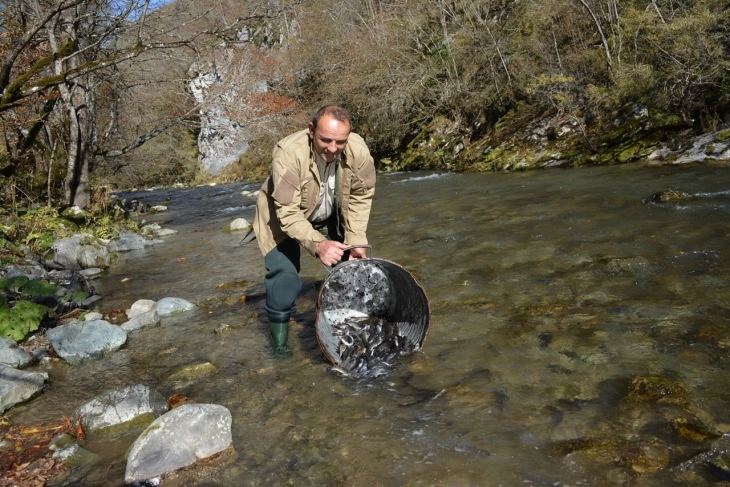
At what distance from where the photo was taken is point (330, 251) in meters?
3.21

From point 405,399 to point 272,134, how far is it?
13.3 metres

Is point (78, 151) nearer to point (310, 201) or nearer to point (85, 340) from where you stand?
point (85, 340)

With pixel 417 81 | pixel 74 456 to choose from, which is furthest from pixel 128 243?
pixel 417 81

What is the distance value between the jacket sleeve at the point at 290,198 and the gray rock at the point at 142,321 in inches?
86.5

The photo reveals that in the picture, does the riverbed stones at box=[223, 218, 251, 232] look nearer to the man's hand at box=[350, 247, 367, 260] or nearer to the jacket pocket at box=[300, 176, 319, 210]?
the jacket pocket at box=[300, 176, 319, 210]

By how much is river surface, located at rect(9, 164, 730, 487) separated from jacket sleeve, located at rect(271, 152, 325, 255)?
902 mm

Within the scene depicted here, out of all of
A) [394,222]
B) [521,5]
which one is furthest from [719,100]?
[521,5]

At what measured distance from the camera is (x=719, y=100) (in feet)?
36.2

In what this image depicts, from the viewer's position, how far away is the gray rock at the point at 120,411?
2990mm

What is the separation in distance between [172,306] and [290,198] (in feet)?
8.24

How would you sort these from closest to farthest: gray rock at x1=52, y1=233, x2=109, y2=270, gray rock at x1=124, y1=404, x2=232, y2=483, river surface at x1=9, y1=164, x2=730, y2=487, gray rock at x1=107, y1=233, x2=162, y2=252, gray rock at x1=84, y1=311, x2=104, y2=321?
river surface at x1=9, y1=164, x2=730, y2=487
gray rock at x1=124, y1=404, x2=232, y2=483
gray rock at x1=84, y1=311, x2=104, y2=321
gray rock at x1=52, y1=233, x2=109, y2=270
gray rock at x1=107, y1=233, x2=162, y2=252

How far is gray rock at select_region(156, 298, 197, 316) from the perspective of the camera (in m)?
5.16

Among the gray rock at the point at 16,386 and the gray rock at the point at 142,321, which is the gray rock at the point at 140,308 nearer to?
the gray rock at the point at 142,321

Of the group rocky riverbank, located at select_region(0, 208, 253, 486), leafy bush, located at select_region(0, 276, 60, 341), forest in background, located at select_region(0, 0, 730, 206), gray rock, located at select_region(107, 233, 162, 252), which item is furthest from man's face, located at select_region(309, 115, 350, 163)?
gray rock, located at select_region(107, 233, 162, 252)
